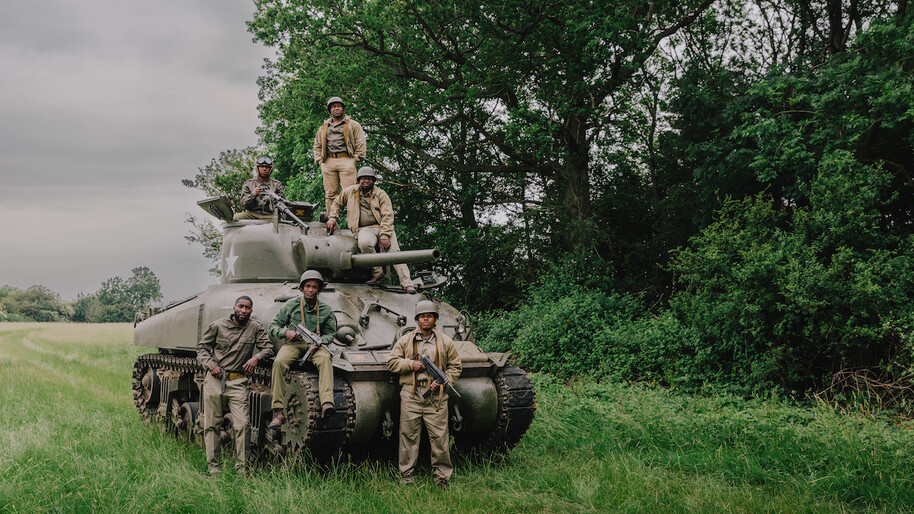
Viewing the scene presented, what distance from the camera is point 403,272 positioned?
373 inches

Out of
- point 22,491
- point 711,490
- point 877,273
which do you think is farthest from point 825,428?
point 22,491

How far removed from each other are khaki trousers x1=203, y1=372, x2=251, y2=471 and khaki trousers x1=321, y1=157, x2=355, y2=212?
342 centimetres

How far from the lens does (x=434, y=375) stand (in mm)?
7004

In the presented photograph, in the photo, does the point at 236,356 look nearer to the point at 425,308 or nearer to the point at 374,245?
the point at 425,308

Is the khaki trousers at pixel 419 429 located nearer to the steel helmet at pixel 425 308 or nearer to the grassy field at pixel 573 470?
the grassy field at pixel 573 470

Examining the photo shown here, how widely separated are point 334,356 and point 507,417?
6.20 ft

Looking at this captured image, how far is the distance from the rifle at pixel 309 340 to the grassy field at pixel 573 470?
99 cm

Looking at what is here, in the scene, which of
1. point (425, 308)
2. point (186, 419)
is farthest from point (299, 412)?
point (186, 419)

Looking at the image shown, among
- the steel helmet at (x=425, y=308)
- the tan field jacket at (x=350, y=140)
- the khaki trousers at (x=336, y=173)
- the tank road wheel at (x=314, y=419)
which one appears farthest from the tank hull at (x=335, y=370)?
the tan field jacket at (x=350, y=140)

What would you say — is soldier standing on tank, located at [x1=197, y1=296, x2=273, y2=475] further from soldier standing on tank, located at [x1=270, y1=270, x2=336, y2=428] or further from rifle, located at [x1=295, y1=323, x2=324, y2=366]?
rifle, located at [x1=295, y1=323, x2=324, y2=366]

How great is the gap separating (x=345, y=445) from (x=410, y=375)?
0.94 meters

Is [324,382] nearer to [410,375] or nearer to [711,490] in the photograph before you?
[410,375]

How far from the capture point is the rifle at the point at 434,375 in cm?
696

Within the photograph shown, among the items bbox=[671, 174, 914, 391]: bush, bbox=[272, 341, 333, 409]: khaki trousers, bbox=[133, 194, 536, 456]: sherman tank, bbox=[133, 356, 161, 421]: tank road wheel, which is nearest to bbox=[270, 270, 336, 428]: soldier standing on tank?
bbox=[272, 341, 333, 409]: khaki trousers
